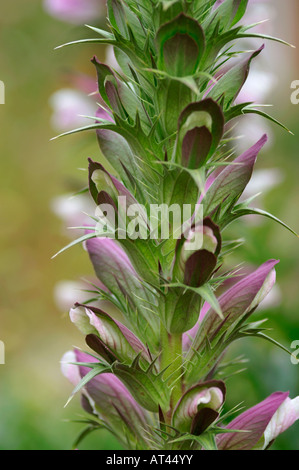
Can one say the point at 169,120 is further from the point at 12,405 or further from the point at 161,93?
the point at 12,405

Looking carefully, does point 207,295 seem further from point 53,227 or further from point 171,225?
point 53,227

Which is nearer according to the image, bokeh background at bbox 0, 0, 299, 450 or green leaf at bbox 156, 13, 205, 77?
green leaf at bbox 156, 13, 205, 77
